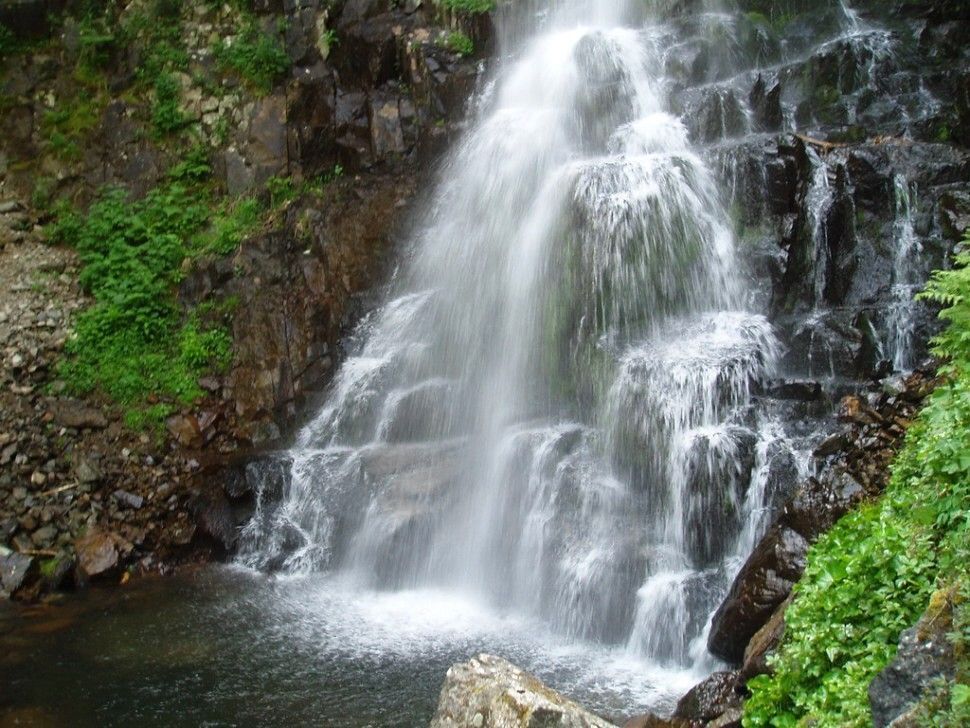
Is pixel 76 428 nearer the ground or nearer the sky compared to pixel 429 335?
nearer the ground

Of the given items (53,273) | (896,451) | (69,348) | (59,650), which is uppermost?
(53,273)

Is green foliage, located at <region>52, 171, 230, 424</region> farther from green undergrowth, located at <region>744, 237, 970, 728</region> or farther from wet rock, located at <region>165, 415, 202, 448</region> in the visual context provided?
green undergrowth, located at <region>744, 237, 970, 728</region>

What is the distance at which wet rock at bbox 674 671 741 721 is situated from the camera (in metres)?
6.31

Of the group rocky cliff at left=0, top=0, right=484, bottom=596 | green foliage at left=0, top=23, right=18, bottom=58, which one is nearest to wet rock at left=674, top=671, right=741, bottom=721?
rocky cliff at left=0, top=0, right=484, bottom=596

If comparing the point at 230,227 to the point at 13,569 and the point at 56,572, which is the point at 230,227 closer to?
the point at 56,572

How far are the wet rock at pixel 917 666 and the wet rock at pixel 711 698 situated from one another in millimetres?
2354

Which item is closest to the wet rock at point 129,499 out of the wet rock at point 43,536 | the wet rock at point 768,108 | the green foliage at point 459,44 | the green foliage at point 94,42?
the wet rock at point 43,536

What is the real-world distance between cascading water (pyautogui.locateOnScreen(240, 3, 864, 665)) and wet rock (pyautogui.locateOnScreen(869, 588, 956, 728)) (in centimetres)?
410

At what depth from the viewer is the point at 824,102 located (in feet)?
44.4

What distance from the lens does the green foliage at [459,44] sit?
16.5 meters

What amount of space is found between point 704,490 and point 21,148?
13976mm

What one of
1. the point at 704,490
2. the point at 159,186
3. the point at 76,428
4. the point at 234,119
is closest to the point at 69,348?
the point at 76,428

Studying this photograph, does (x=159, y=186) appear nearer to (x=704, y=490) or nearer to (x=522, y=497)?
(x=522, y=497)

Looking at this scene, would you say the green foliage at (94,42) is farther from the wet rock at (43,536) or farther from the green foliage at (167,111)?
the wet rock at (43,536)
